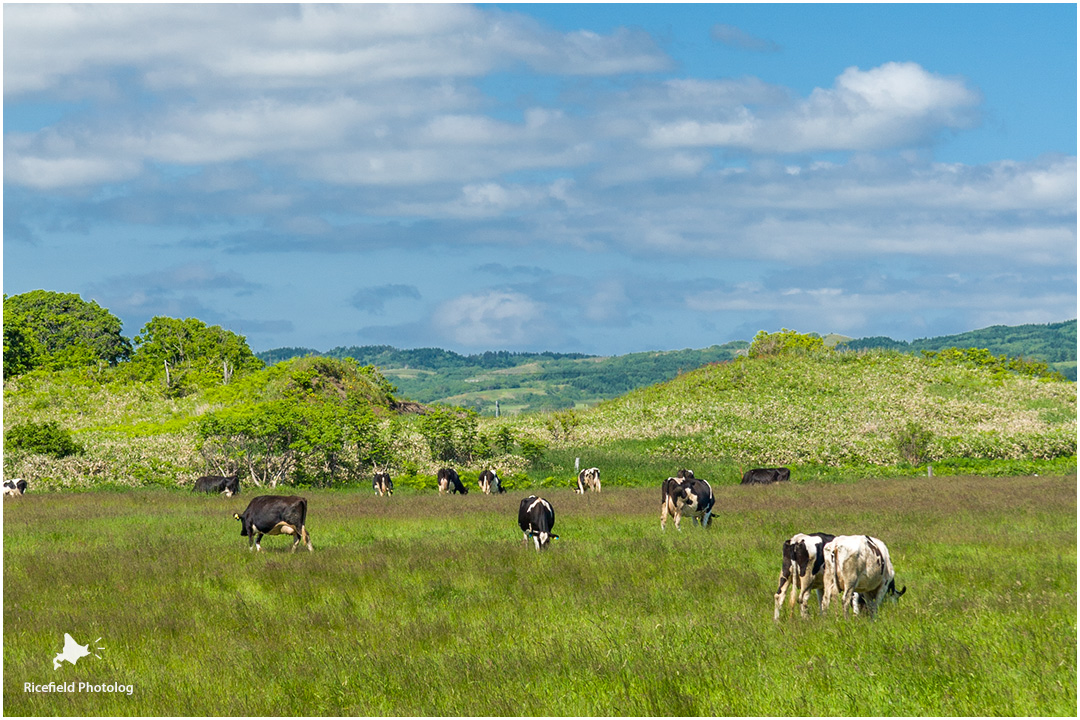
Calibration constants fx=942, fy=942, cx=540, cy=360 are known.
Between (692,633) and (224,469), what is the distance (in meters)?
34.9

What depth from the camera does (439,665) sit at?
11219mm

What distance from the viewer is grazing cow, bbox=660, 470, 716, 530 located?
83.4ft

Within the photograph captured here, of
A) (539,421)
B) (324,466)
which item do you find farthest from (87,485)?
(539,421)

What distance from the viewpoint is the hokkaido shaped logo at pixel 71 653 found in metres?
11.6

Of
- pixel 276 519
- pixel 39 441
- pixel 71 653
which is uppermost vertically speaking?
pixel 39 441

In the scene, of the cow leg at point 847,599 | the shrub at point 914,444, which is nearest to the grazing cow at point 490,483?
the shrub at point 914,444

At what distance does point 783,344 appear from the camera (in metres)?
91.0

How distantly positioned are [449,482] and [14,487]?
1777 centimetres

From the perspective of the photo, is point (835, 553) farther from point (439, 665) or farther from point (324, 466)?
point (324, 466)

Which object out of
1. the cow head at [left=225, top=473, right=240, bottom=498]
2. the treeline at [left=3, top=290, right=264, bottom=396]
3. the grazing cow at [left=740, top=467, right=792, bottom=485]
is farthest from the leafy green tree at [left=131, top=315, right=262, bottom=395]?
the grazing cow at [left=740, top=467, right=792, bottom=485]

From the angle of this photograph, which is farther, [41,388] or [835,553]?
[41,388]

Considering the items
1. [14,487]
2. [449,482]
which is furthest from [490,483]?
[14,487]

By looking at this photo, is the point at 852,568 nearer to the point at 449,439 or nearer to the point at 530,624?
the point at 530,624

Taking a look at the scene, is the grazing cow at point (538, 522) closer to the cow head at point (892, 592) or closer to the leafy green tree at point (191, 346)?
the cow head at point (892, 592)
